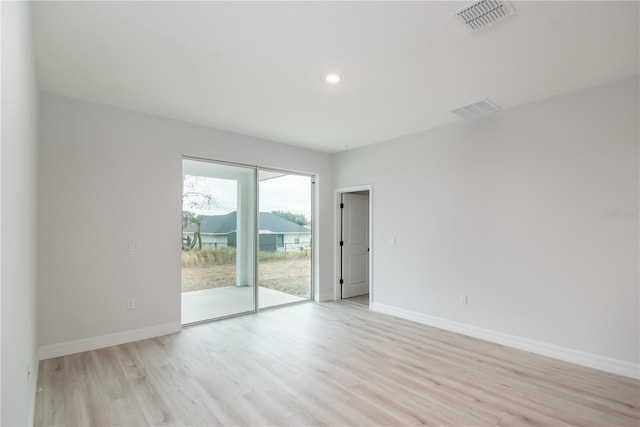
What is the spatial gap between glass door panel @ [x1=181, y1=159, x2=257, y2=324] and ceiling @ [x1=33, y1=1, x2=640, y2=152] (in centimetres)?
111

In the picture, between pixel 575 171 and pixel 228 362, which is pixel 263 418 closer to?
pixel 228 362

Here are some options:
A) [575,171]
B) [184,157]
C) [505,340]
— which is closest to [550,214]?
[575,171]

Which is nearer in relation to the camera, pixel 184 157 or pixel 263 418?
pixel 263 418

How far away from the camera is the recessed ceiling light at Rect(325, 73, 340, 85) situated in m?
3.01

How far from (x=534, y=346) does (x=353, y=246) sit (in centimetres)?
343

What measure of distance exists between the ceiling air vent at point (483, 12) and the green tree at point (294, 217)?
12.9 feet

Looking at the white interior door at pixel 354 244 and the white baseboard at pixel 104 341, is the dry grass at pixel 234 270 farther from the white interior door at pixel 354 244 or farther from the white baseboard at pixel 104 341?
the white interior door at pixel 354 244

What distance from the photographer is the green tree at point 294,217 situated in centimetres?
558

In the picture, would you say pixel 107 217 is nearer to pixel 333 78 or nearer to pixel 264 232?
pixel 264 232

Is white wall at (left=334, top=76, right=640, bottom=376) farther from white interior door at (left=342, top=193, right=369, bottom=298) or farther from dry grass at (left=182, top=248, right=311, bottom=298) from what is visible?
dry grass at (left=182, top=248, right=311, bottom=298)

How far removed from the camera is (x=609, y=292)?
317 cm

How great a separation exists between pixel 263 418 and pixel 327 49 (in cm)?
285

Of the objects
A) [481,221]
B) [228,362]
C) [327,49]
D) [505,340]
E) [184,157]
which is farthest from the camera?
[184,157]

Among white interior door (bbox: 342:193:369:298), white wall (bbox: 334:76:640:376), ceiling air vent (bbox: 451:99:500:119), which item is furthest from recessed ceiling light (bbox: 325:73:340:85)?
white interior door (bbox: 342:193:369:298)
